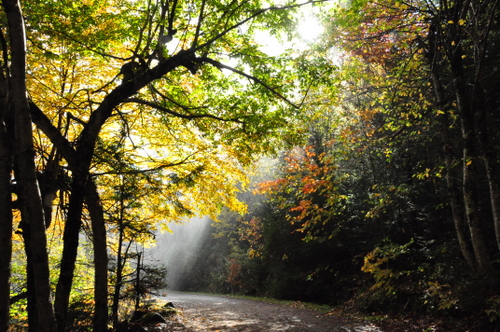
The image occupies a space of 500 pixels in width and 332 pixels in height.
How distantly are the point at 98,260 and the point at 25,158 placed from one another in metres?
4.19

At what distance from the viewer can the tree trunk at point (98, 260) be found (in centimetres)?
662

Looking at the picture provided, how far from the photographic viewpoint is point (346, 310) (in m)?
10.7

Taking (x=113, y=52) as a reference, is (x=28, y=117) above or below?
below

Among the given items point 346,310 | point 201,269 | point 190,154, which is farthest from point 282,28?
point 201,269

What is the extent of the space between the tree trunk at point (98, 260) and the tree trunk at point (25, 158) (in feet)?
11.7

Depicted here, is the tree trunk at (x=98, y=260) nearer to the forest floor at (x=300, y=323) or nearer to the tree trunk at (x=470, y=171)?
the forest floor at (x=300, y=323)

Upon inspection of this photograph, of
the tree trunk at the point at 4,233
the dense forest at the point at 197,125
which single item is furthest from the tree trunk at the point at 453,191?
the tree trunk at the point at 4,233

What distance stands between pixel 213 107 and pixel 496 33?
7460 millimetres

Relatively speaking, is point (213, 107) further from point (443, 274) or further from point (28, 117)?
point (443, 274)

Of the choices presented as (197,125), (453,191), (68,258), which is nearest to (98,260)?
(68,258)

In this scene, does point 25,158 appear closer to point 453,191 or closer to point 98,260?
point 98,260

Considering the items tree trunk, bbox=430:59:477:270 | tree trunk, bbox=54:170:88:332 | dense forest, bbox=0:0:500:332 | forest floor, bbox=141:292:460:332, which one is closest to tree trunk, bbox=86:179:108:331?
dense forest, bbox=0:0:500:332

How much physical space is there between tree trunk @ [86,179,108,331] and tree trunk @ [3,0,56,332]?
11.7 feet

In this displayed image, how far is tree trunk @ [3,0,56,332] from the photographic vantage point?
3.11 m
